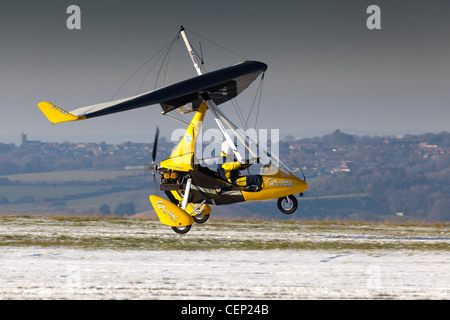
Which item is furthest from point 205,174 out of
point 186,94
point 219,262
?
point 219,262

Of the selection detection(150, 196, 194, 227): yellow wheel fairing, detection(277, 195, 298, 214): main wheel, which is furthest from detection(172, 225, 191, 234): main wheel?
detection(277, 195, 298, 214): main wheel

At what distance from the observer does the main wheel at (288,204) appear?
19188 mm

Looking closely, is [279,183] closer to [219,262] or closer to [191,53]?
[219,262]

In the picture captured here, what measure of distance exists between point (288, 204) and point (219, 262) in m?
5.28

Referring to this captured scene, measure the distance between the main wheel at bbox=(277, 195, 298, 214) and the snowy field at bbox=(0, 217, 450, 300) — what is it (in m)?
1.01

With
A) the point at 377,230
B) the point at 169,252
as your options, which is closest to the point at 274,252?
the point at 169,252

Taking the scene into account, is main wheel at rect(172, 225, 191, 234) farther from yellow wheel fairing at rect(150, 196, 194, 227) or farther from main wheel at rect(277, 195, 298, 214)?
main wheel at rect(277, 195, 298, 214)

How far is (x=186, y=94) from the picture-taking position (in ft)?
54.0

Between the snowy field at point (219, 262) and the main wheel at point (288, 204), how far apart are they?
1.01 meters

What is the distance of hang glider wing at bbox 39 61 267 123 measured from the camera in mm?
14484

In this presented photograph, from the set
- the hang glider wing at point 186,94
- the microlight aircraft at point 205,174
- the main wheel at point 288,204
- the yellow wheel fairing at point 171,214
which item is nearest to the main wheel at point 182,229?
the microlight aircraft at point 205,174

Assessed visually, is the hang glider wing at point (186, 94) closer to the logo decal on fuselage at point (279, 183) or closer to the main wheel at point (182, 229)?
the logo decal on fuselage at point (279, 183)
